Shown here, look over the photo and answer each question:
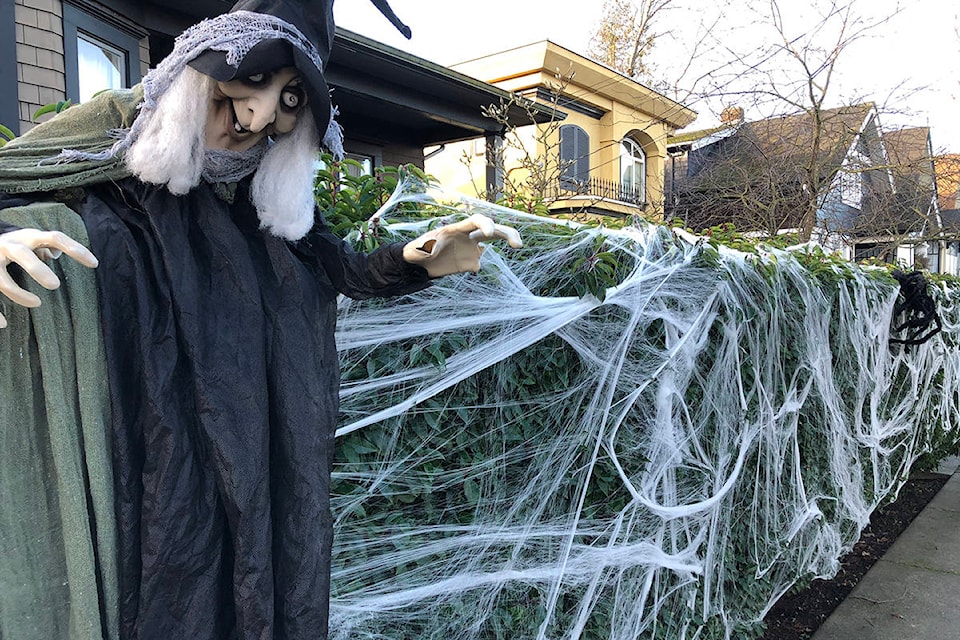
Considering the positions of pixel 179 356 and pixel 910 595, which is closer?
pixel 179 356

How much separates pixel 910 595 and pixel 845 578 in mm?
391

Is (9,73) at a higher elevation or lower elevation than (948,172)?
higher

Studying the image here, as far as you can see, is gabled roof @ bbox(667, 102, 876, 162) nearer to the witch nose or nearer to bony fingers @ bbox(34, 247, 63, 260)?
the witch nose

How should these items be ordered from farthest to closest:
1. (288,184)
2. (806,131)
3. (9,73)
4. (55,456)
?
1. (806,131)
2. (9,73)
3. (288,184)
4. (55,456)

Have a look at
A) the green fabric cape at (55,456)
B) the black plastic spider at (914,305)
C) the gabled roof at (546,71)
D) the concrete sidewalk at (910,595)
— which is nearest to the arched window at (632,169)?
the gabled roof at (546,71)

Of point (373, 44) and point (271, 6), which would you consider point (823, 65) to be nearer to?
point (373, 44)

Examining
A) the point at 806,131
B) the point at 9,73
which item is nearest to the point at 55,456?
the point at 9,73

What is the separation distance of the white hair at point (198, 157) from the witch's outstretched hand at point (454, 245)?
0.23 metres

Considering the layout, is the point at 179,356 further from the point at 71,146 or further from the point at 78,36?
the point at 78,36

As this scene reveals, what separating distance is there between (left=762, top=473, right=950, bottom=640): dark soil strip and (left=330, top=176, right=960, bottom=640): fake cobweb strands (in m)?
0.35

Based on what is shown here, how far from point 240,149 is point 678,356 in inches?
67.2

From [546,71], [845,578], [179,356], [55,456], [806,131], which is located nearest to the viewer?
[55,456]

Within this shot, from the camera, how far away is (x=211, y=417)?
1.10m

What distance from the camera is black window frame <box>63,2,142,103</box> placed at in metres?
4.18
